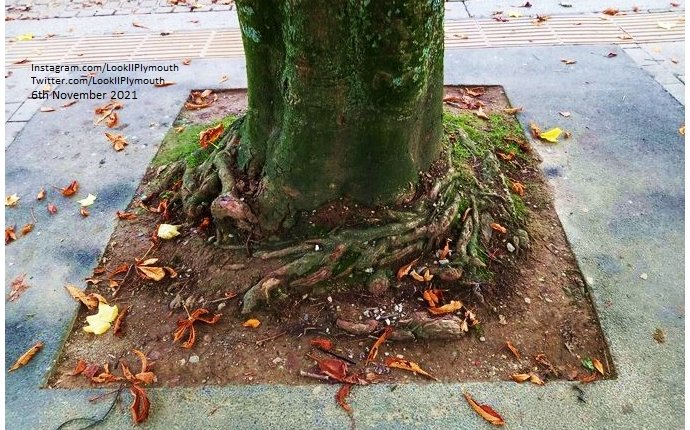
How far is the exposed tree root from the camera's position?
9.17ft

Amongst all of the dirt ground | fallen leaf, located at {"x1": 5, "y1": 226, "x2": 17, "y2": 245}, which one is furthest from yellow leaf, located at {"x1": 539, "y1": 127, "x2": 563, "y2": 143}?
fallen leaf, located at {"x1": 5, "y1": 226, "x2": 17, "y2": 245}

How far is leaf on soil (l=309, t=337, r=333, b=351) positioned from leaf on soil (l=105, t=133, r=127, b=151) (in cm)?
260

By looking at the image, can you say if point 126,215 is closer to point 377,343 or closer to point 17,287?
point 17,287

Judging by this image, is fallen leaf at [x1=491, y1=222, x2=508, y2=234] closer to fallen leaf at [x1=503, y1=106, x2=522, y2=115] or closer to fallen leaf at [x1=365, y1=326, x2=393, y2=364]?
fallen leaf at [x1=365, y1=326, x2=393, y2=364]

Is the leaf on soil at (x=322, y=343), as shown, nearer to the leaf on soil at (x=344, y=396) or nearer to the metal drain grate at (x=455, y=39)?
the leaf on soil at (x=344, y=396)

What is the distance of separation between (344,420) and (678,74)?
4.69 metres

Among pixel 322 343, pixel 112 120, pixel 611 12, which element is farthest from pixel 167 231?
pixel 611 12

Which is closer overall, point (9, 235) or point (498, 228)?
point (498, 228)

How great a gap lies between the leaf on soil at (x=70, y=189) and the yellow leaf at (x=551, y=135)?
3524 millimetres

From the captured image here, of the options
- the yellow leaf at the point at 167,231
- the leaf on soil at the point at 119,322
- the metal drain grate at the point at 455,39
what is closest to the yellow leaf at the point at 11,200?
the yellow leaf at the point at 167,231

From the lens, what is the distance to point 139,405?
2.39m

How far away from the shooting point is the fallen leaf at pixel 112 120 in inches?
182

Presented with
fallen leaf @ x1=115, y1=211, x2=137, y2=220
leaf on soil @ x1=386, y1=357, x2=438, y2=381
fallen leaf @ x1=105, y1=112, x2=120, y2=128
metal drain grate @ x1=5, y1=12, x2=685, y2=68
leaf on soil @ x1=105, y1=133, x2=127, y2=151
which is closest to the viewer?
leaf on soil @ x1=386, y1=357, x2=438, y2=381

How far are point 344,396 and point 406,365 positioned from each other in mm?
333
